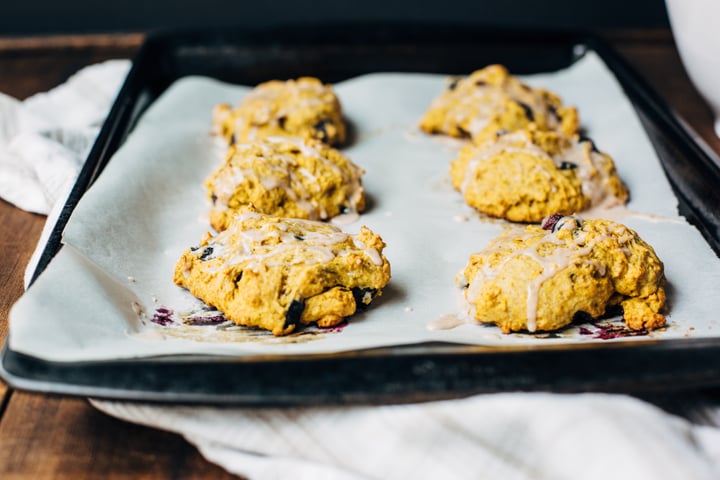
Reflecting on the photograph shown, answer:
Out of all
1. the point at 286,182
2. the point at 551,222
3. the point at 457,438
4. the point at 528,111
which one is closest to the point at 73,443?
the point at 457,438

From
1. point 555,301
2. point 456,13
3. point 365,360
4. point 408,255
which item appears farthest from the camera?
point 456,13

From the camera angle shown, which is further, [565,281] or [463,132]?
[463,132]

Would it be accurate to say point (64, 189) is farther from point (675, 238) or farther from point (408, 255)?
point (675, 238)

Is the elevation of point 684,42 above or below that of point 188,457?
above

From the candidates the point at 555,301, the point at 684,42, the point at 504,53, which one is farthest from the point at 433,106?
the point at 555,301

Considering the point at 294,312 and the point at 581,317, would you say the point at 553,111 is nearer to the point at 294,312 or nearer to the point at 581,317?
the point at 581,317

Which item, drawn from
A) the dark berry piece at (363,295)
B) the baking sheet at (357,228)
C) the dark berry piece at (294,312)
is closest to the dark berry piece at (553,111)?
the baking sheet at (357,228)
